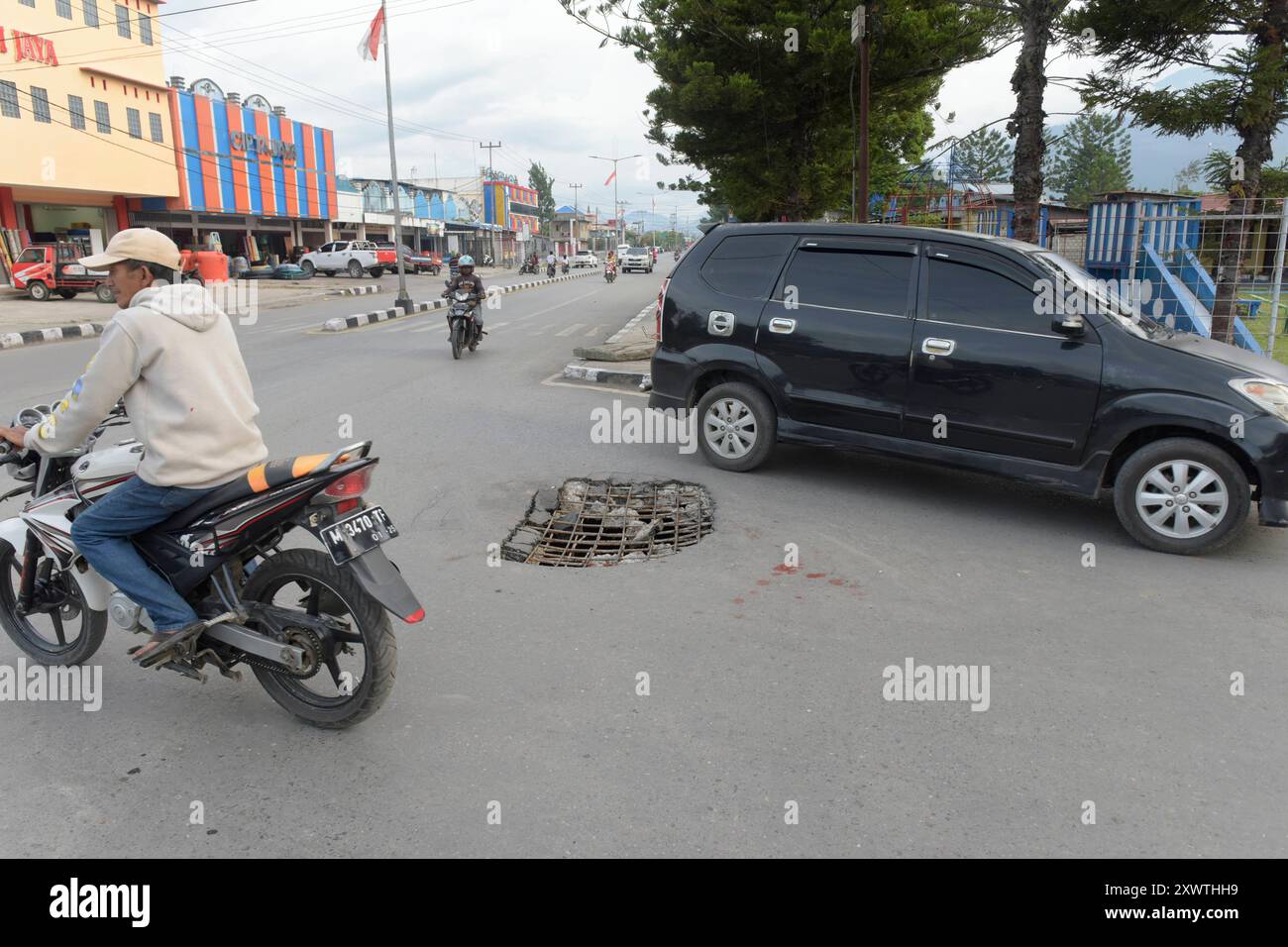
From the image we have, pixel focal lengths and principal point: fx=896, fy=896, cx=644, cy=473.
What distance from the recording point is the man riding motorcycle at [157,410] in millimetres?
3082

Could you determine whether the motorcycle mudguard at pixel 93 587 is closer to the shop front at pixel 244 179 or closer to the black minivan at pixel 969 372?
the black minivan at pixel 969 372

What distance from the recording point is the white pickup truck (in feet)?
143

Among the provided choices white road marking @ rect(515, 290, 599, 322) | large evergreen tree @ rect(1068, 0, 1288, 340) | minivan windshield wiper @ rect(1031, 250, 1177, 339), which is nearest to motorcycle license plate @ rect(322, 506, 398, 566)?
minivan windshield wiper @ rect(1031, 250, 1177, 339)

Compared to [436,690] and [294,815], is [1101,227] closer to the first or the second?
[436,690]

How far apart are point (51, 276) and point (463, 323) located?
18993mm

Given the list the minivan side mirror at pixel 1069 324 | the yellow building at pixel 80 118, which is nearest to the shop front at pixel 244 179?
the yellow building at pixel 80 118

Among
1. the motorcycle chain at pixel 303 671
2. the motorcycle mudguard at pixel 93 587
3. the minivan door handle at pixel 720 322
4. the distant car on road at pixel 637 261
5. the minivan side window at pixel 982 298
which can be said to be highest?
the distant car on road at pixel 637 261

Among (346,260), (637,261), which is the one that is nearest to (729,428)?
(346,260)

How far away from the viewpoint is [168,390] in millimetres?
3121

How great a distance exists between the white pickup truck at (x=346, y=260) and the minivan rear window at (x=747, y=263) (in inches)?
1562

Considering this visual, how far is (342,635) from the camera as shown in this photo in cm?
328

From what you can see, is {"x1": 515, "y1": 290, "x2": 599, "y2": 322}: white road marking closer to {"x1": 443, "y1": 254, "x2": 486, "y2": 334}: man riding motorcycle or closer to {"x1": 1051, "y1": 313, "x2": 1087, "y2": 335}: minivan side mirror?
{"x1": 443, "y1": 254, "x2": 486, "y2": 334}: man riding motorcycle

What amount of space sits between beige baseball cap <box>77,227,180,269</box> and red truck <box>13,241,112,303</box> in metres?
26.2
